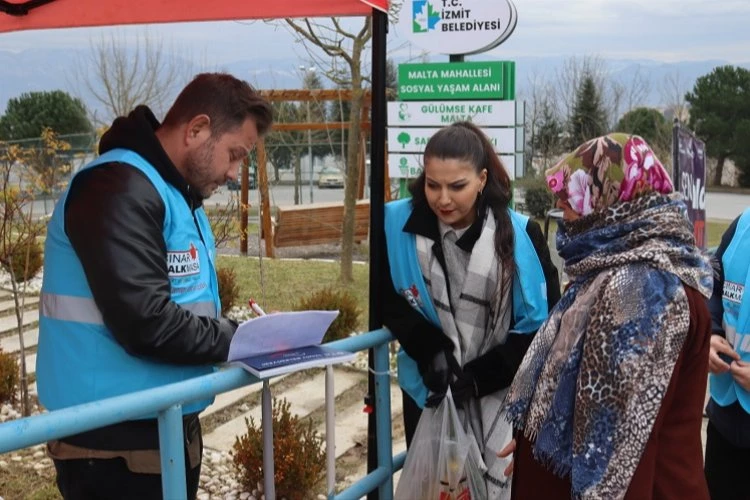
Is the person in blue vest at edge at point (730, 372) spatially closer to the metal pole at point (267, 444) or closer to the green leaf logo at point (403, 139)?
the metal pole at point (267, 444)

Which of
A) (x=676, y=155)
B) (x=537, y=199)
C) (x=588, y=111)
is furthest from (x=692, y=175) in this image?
(x=588, y=111)

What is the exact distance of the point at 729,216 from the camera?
2309 centimetres

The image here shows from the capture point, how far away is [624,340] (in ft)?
5.46

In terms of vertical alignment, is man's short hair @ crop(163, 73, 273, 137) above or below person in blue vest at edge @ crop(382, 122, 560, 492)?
above

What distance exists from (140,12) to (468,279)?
1.62m

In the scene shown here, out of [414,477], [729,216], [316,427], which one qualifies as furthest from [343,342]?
[729,216]

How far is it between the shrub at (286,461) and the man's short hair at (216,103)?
2046mm

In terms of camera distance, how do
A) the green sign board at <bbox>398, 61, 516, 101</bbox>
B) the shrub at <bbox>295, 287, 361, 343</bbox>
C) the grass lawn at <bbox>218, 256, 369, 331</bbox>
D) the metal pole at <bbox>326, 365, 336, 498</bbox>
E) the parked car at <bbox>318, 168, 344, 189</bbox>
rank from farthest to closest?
the parked car at <bbox>318, 168, 344, 189</bbox>
the grass lawn at <bbox>218, 256, 369, 331</bbox>
the shrub at <bbox>295, 287, 361, 343</bbox>
the green sign board at <bbox>398, 61, 516, 101</bbox>
the metal pole at <bbox>326, 365, 336, 498</bbox>

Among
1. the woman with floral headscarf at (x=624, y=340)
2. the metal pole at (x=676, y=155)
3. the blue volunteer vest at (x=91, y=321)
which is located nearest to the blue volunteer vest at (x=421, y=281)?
the woman with floral headscarf at (x=624, y=340)

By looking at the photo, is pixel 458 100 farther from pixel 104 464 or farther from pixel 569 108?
pixel 569 108

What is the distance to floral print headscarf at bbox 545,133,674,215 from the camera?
1742 millimetres

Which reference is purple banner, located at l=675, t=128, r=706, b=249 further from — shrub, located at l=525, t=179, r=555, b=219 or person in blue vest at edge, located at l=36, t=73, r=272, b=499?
shrub, located at l=525, t=179, r=555, b=219

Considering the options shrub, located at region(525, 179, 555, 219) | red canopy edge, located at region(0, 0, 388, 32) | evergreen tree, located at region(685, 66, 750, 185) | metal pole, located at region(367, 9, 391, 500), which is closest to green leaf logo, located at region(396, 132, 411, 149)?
red canopy edge, located at region(0, 0, 388, 32)

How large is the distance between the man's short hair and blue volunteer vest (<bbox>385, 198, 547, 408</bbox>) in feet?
2.28
